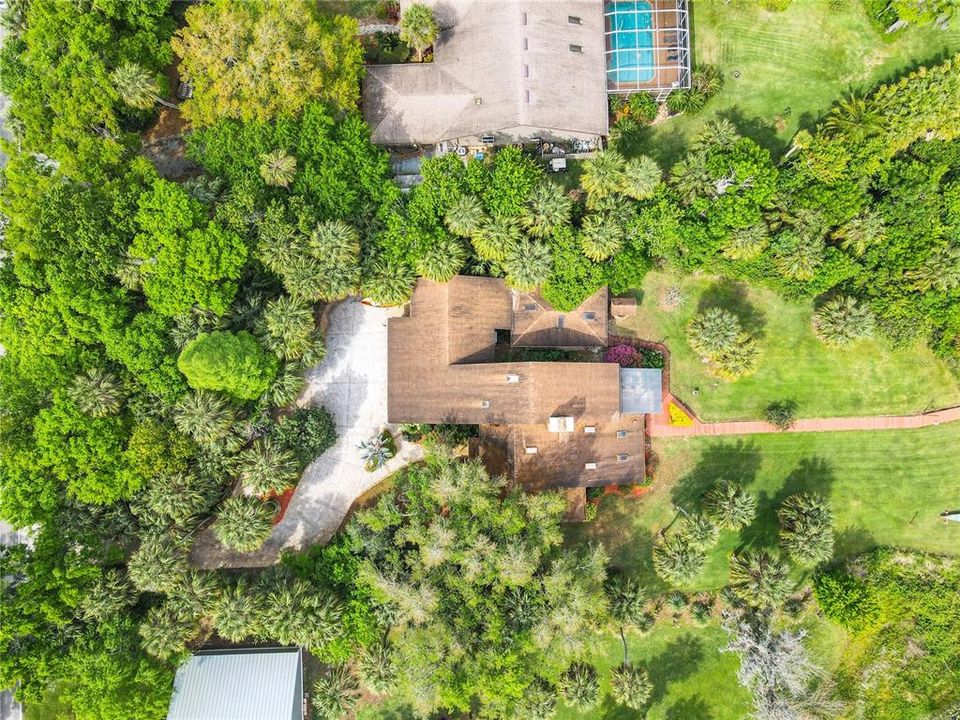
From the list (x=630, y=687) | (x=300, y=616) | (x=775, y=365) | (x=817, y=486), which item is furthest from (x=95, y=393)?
(x=817, y=486)

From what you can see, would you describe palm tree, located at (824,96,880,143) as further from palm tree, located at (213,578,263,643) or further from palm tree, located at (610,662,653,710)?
palm tree, located at (213,578,263,643)

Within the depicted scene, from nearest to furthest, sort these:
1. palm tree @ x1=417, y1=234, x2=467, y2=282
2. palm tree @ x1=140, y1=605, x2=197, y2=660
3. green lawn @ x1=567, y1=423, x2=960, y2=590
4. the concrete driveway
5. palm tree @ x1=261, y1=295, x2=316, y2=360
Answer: palm tree @ x1=140, y1=605, x2=197, y2=660, palm tree @ x1=261, y1=295, x2=316, y2=360, palm tree @ x1=417, y1=234, x2=467, y2=282, the concrete driveway, green lawn @ x1=567, y1=423, x2=960, y2=590

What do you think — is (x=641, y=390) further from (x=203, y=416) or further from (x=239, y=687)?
(x=239, y=687)

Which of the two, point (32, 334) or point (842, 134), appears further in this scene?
point (842, 134)

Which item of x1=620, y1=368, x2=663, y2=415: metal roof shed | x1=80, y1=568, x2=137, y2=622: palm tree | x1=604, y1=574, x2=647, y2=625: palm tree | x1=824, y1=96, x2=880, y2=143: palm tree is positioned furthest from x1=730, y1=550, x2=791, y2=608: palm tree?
x1=80, y1=568, x2=137, y2=622: palm tree

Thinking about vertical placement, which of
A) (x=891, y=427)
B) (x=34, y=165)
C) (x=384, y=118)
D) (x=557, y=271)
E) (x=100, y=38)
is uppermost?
(x=100, y=38)

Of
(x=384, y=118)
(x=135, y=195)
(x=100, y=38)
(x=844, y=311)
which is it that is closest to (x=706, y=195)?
(x=844, y=311)

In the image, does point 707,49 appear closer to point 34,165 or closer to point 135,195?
point 135,195

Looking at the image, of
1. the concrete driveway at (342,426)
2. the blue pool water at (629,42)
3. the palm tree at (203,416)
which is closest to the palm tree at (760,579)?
the concrete driveway at (342,426)
